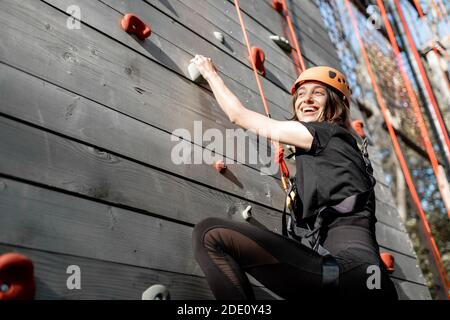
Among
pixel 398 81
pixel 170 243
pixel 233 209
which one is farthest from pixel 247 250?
pixel 398 81

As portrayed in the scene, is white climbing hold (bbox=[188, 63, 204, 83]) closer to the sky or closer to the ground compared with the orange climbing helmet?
closer to the sky

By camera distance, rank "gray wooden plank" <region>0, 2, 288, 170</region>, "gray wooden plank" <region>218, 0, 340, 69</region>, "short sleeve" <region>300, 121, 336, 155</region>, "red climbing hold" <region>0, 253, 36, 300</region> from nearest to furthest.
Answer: "red climbing hold" <region>0, 253, 36, 300</region> → "gray wooden plank" <region>0, 2, 288, 170</region> → "short sleeve" <region>300, 121, 336, 155</region> → "gray wooden plank" <region>218, 0, 340, 69</region>

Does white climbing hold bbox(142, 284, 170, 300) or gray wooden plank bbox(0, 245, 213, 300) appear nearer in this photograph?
gray wooden plank bbox(0, 245, 213, 300)

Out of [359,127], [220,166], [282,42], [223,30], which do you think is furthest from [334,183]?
[359,127]

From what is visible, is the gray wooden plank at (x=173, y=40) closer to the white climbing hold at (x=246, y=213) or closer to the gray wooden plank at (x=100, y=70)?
the gray wooden plank at (x=100, y=70)

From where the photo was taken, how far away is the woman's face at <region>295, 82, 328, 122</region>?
6.26 ft

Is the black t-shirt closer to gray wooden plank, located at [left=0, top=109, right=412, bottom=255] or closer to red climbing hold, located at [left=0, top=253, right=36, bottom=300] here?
gray wooden plank, located at [left=0, top=109, right=412, bottom=255]

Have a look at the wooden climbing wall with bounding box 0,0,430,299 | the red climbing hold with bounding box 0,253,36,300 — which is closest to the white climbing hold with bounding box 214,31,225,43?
the wooden climbing wall with bounding box 0,0,430,299

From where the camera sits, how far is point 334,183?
5.16 feet

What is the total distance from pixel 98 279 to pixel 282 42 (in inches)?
85.9

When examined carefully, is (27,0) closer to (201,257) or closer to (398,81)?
(201,257)

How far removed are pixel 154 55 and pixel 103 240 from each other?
0.91 m

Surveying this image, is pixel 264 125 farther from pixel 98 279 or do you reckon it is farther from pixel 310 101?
pixel 98 279

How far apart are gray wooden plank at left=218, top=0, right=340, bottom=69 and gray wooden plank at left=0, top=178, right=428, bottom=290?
1538 mm
